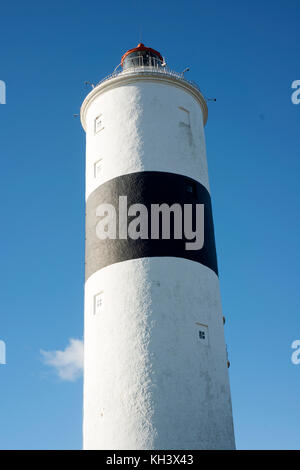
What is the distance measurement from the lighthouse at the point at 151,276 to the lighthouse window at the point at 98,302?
0.05m

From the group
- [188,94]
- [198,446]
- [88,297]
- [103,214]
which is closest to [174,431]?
[198,446]

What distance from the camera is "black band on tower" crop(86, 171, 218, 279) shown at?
19.2 metres

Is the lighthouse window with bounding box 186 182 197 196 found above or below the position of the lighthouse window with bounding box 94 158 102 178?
below

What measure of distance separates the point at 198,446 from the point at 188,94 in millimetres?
13483

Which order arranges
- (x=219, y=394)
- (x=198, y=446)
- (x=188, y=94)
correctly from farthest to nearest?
(x=188, y=94) < (x=219, y=394) < (x=198, y=446)

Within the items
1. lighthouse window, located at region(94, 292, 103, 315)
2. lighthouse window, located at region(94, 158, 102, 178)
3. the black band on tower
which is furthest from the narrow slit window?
lighthouse window, located at region(94, 292, 103, 315)

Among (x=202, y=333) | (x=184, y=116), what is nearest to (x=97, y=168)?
(x=184, y=116)

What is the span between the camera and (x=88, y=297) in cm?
2012

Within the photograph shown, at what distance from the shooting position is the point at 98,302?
64.3 ft
